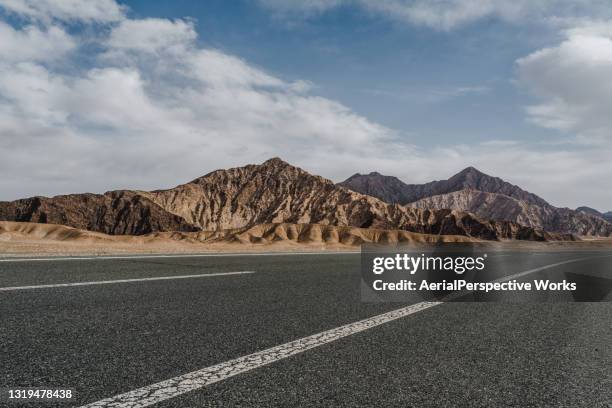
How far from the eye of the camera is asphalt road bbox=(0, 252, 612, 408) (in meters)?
2.71

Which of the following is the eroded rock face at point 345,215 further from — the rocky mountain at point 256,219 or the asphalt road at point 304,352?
the asphalt road at point 304,352

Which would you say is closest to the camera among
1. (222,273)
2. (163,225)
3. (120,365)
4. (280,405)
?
(280,405)

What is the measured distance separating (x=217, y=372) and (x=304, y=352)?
2.57 ft

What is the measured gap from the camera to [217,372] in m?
2.96

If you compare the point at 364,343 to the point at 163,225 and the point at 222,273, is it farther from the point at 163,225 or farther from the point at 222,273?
the point at 163,225

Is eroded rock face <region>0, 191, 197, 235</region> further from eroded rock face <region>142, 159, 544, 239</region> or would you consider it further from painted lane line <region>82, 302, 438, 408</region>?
painted lane line <region>82, 302, 438, 408</region>

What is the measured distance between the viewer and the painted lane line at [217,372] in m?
2.46

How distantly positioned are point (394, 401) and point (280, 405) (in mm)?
643

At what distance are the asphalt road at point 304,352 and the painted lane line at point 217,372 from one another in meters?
0.07

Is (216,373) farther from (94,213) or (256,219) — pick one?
(94,213)

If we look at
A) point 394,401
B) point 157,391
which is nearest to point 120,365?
point 157,391

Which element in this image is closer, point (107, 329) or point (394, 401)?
point (394, 401)

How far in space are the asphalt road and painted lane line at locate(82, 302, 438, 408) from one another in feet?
0.21

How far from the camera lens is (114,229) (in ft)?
634
